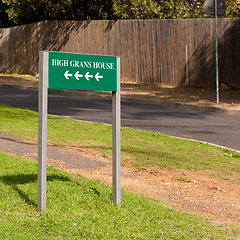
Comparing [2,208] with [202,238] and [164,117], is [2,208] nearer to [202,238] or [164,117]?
[202,238]

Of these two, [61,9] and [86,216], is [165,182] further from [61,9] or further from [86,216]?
[61,9]

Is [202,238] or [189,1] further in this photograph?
[189,1]

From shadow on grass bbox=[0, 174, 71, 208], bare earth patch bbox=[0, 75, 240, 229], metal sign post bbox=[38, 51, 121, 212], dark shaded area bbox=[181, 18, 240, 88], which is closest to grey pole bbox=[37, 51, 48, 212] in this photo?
metal sign post bbox=[38, 51, 121, 212]

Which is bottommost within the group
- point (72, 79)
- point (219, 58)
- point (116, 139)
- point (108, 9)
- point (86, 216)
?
point (86, 216)

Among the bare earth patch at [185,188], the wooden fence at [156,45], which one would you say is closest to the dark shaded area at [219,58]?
the wooden fence at [156,45]

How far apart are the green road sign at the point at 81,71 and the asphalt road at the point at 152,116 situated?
5.22 meters

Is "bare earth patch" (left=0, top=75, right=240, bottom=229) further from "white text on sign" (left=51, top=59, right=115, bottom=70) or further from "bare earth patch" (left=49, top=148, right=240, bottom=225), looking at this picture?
"white text on sign" (left=51, top=59, right=115, bottom=70)

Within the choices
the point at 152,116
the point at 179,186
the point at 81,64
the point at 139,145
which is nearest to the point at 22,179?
the point at 81,64

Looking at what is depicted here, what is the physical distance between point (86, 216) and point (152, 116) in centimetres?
891

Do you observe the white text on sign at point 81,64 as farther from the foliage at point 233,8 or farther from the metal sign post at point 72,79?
the foliage at point 233,8

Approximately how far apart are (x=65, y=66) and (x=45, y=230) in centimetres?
167

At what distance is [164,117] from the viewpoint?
13.6 metres

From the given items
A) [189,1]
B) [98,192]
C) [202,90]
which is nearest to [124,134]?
[98,192]

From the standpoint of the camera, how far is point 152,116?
541 inches
